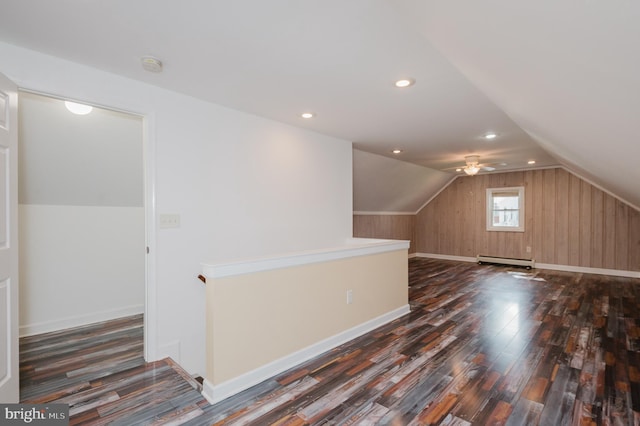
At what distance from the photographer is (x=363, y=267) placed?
3.17 m

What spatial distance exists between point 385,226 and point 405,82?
A: 521 centimetres

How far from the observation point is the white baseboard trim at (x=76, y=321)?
117 inches

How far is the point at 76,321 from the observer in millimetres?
3232

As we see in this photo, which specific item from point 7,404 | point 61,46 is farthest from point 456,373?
point 61,46

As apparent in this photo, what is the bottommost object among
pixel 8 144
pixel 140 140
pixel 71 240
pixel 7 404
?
pixel 7 404

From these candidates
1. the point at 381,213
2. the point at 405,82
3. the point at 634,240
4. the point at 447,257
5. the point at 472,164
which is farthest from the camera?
the point at 447,257

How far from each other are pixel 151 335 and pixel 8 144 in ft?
5.27

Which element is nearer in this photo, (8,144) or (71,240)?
(8,144)

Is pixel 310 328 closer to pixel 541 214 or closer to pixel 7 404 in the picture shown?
pixel 7 404

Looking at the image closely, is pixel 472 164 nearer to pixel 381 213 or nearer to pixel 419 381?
pixel 381 213

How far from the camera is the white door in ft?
5.53

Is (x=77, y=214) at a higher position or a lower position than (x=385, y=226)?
higher

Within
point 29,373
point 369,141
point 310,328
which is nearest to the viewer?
point 29,373

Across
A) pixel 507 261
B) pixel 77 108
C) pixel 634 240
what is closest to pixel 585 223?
pixel 634 240
